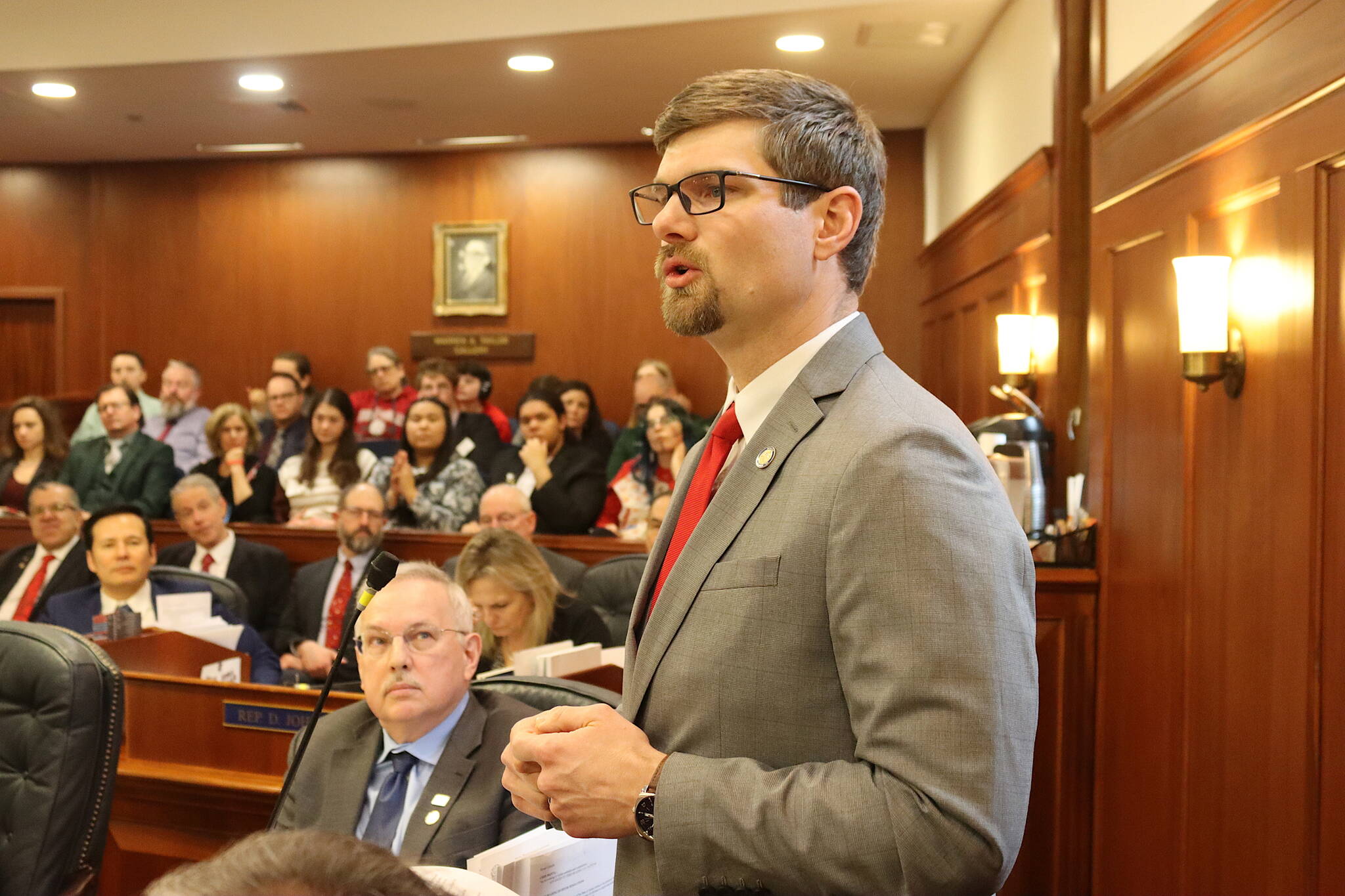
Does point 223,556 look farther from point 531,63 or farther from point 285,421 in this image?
point 531,63

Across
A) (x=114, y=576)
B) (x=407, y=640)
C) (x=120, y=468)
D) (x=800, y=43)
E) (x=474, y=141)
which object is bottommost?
(x=114, y=576)

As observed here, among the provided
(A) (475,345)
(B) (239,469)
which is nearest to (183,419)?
(B) (239,469)

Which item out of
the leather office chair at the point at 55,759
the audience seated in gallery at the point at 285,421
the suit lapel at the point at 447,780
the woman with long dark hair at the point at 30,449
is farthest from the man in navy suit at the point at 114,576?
the audience seated in gallery at the point at 285,421

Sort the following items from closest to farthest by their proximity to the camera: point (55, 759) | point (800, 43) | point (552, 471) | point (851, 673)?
point (851, 673)
point (55, 759)
point (800, 43)
point (552, 471)

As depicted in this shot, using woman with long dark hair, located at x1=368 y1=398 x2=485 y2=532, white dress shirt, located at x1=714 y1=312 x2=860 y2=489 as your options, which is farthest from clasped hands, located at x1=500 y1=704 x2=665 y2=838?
woman with long dark hair, located at x1=368 y1=398 x2=485 y2=532

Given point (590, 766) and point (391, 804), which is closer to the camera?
point (590, 766)

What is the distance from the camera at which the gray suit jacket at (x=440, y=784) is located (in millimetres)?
2035

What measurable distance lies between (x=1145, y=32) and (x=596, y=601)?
2514 mm

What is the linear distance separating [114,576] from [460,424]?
98.9 inches

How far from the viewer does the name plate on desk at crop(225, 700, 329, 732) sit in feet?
9.18

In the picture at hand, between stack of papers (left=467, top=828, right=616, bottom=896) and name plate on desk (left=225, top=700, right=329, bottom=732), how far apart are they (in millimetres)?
1400

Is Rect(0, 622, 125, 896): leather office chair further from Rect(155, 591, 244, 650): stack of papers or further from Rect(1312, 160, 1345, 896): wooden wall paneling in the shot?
Rect(1312, 160, 1345, 896): wooden wall paneling

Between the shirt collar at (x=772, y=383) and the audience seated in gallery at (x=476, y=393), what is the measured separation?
561 centimetres

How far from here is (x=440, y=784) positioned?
2090 mm
